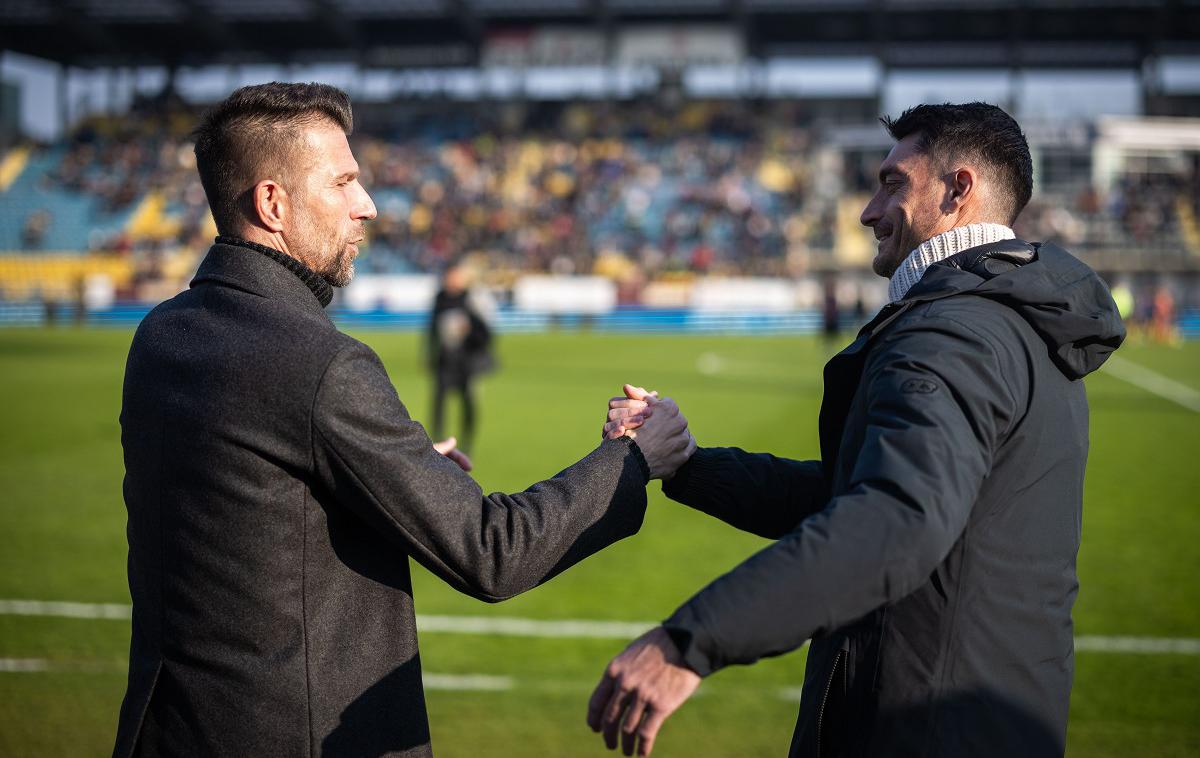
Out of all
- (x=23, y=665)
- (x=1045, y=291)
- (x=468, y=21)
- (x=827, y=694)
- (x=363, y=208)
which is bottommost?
(x=23, y=665)

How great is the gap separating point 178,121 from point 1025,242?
61799mm

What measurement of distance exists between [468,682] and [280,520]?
3766mm

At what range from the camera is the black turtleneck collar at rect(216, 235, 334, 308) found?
8.51 ft

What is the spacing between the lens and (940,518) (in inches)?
80.6

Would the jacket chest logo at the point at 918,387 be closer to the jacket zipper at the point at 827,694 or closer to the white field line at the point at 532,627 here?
the jacket zipper at the point at 827,694

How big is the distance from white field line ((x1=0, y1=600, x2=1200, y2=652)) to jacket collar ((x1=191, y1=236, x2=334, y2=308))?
4.51 meters

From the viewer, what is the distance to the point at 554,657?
636 centimetres

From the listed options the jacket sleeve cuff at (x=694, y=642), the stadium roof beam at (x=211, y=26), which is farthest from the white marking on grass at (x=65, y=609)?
the stadium roof beam at (x=211, y=26)

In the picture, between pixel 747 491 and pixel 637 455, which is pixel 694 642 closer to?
pixel 637 455

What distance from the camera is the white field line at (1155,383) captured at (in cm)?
1938

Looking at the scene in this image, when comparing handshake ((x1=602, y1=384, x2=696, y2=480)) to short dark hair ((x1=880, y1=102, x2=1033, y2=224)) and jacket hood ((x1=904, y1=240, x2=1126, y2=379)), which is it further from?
short dark hair ((x1=880, y1=102, x2=1033, y2=224))

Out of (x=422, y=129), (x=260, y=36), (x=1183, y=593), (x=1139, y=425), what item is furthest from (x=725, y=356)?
(x=260, y=36)

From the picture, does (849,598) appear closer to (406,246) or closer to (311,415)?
(311,415)

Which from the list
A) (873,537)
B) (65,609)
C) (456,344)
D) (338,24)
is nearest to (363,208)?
(873,537)
